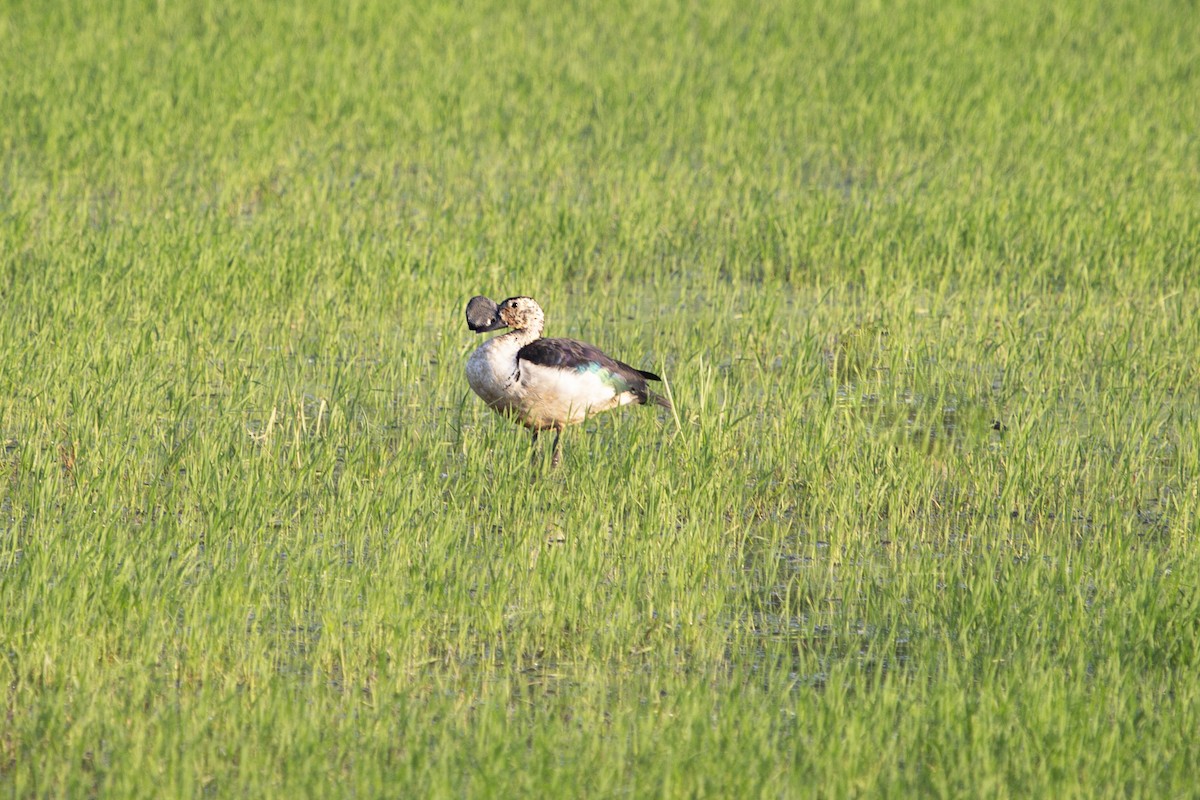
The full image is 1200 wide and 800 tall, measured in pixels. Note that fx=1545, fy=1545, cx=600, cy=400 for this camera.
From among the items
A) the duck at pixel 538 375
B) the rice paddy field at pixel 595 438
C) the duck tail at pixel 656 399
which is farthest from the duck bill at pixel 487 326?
the duck tail at pixel 656 399

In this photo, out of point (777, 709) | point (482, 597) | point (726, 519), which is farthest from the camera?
point (726, 519)

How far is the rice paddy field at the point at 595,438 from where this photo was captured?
11.3 ft

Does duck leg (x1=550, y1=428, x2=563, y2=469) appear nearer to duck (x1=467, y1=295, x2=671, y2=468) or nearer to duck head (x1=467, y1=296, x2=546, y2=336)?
duck (x1=467, y1=295, x2=671, y2=468)

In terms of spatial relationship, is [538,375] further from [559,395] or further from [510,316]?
[510,316]

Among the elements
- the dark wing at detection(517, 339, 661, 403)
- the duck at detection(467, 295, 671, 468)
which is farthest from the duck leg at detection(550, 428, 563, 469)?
the dark wing at detection(517, 339, 661, 403)

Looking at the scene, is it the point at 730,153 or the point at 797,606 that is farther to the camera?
the point at 730,153

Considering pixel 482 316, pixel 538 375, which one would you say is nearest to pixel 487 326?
pixel 482 316

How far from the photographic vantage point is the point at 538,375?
17.0ft

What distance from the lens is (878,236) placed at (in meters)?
8.31

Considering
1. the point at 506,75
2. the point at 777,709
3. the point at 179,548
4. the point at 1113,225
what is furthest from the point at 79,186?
the point at 777,709

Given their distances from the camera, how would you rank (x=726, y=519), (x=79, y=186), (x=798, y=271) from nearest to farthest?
(x=726, y=519)
(x=798, y=271)
(x=79, y=186)

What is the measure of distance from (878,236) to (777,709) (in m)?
5.16

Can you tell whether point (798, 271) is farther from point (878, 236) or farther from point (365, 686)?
point (365, 686)

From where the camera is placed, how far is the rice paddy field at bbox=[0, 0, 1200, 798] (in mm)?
3439
